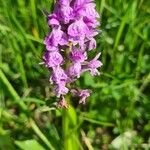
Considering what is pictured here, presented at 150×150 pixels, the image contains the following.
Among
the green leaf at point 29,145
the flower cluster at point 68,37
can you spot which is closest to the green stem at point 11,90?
the green leaf at point 29,145

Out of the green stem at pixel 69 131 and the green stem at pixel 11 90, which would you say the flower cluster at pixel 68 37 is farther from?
the green stem at pixel 11 90

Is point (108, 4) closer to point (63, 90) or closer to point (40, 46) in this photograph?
point (40, 46)

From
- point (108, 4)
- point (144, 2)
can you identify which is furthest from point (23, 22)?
point (144, 2)

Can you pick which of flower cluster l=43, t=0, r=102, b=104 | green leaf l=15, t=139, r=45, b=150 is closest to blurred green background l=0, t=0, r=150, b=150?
green leaf l=15, t=139, r=45, b=150

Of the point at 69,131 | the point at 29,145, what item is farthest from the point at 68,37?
the point at 29,145

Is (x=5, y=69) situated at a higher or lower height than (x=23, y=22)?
lower

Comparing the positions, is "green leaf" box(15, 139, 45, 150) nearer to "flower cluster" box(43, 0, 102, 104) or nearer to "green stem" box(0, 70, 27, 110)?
"green stem" box(0, 70, 27, 110)
